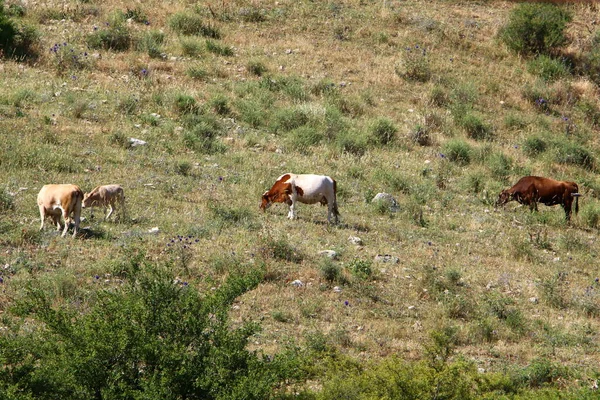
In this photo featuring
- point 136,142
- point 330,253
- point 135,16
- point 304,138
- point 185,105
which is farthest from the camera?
point 135,16

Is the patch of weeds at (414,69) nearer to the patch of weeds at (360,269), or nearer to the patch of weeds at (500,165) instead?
the patch of weeds at (500,165)

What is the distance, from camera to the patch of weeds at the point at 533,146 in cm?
2380

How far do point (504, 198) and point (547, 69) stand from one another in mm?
9681

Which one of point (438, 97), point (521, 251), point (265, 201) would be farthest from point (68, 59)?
point (521, 251)

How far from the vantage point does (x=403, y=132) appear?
76.4 feet

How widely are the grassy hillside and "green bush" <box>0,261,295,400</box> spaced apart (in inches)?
21.8

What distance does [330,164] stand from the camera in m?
20.3

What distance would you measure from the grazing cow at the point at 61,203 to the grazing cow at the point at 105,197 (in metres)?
0.83

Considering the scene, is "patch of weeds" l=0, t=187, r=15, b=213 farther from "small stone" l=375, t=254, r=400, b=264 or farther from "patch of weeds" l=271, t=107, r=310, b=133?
"patch of weeds" l=271, t=107, r=310, b=133

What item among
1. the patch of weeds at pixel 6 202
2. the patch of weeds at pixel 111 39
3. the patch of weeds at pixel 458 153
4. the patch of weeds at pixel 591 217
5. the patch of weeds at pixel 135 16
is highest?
the patch of weeds at pixel 135 16

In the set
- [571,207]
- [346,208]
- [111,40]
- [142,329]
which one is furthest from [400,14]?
[142,329]

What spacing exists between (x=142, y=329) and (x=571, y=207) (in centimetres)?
1366

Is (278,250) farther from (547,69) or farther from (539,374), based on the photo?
(547,69)

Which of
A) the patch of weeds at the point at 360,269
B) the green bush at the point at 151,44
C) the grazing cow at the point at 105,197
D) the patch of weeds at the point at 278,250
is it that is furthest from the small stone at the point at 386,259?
the green bush at the point at 151,44
